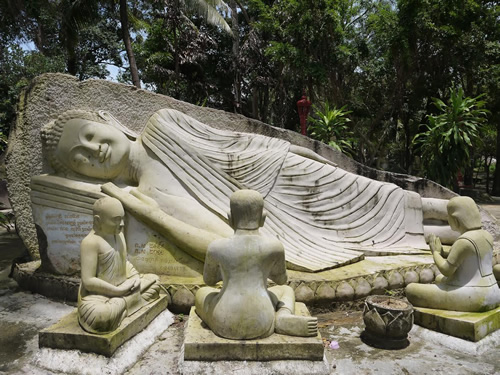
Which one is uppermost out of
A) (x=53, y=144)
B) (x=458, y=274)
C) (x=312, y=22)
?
(x=312, y=22)

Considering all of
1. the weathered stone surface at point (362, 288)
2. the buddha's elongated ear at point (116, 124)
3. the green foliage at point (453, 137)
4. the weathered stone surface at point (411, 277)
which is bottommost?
the weathered stone surface at point (362, 288)

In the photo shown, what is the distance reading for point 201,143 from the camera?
4.46 meters

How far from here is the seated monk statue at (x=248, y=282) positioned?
2379mm

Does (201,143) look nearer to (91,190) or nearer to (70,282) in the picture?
(91,190)

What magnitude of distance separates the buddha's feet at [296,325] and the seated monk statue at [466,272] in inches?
46.9

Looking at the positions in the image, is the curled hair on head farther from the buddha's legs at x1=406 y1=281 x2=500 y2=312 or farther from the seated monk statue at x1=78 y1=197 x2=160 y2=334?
the buddha's legs at x1=406 y1=281 x2=500 y2=312

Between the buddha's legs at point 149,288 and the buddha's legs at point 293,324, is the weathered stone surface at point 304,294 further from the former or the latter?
the buddha's legs at point 149,288

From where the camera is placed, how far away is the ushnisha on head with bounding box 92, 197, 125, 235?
2689mm

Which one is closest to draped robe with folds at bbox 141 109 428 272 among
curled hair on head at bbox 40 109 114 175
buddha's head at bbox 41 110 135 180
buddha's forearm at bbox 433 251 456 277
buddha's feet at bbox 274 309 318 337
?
buddha's head at bbox 41 110 135 180

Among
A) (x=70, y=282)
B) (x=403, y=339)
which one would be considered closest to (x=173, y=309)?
(x=70, y=282)

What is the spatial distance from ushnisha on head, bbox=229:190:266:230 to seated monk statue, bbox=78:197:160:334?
852mm

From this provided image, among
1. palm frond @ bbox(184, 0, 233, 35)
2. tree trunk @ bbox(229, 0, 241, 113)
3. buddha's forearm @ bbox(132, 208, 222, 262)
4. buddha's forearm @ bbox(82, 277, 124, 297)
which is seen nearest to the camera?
buddha's forearm @ bbox(82, 277, 124, 297)

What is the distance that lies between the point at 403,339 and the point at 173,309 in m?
1.84

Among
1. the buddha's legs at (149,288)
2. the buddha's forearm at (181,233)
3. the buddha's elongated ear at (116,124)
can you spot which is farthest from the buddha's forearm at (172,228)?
the buddha's elongated ear at (116,124)
